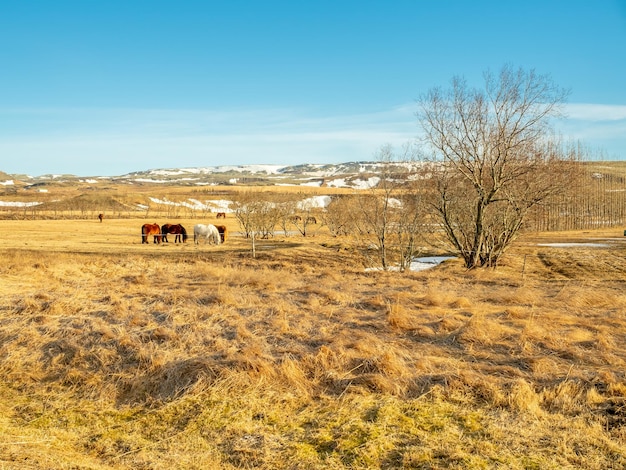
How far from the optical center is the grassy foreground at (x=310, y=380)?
4.27m

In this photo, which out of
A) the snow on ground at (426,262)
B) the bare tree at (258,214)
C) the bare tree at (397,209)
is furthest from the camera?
the bare tree at (258,214)

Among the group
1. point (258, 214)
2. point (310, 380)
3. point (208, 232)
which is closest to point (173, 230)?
point (208, 232)

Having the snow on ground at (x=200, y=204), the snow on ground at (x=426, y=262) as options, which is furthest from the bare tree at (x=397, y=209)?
the snow on ground at (x=200, y=204)

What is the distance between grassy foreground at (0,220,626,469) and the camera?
427cm

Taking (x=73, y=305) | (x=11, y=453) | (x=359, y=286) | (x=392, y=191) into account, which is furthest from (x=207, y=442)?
(x=392, y=191)

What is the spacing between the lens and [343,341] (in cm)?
671

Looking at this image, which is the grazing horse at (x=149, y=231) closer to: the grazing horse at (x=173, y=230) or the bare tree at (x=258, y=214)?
the grazing horse at (x=173, y=230)

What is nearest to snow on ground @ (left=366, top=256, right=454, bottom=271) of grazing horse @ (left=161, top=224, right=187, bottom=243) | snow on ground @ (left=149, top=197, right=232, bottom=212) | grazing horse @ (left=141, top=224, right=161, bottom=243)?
grazing horse @ (left=161, top=224, right=187, bottom=243)

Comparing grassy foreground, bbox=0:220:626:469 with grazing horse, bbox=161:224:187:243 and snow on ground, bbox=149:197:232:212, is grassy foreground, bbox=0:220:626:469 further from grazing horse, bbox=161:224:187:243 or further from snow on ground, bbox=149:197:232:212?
snow on ground, bbox=149:197:232:212

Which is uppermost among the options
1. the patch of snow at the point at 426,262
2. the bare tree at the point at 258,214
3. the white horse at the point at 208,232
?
the bare tree at the point at 258,214

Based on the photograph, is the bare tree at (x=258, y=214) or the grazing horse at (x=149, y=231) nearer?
the grazing horse at (x=149, y=231)

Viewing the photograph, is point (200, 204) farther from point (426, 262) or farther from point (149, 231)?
point (426, 262)

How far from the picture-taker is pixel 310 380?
568 centimetres

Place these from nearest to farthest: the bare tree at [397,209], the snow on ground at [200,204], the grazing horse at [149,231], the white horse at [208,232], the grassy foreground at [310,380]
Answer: the grassy foreground at [310,380] → the bare tree at [397,209] → the grazing horse at [149,231] → the white horse at [208,232] → the snow on ground at [200,204]
